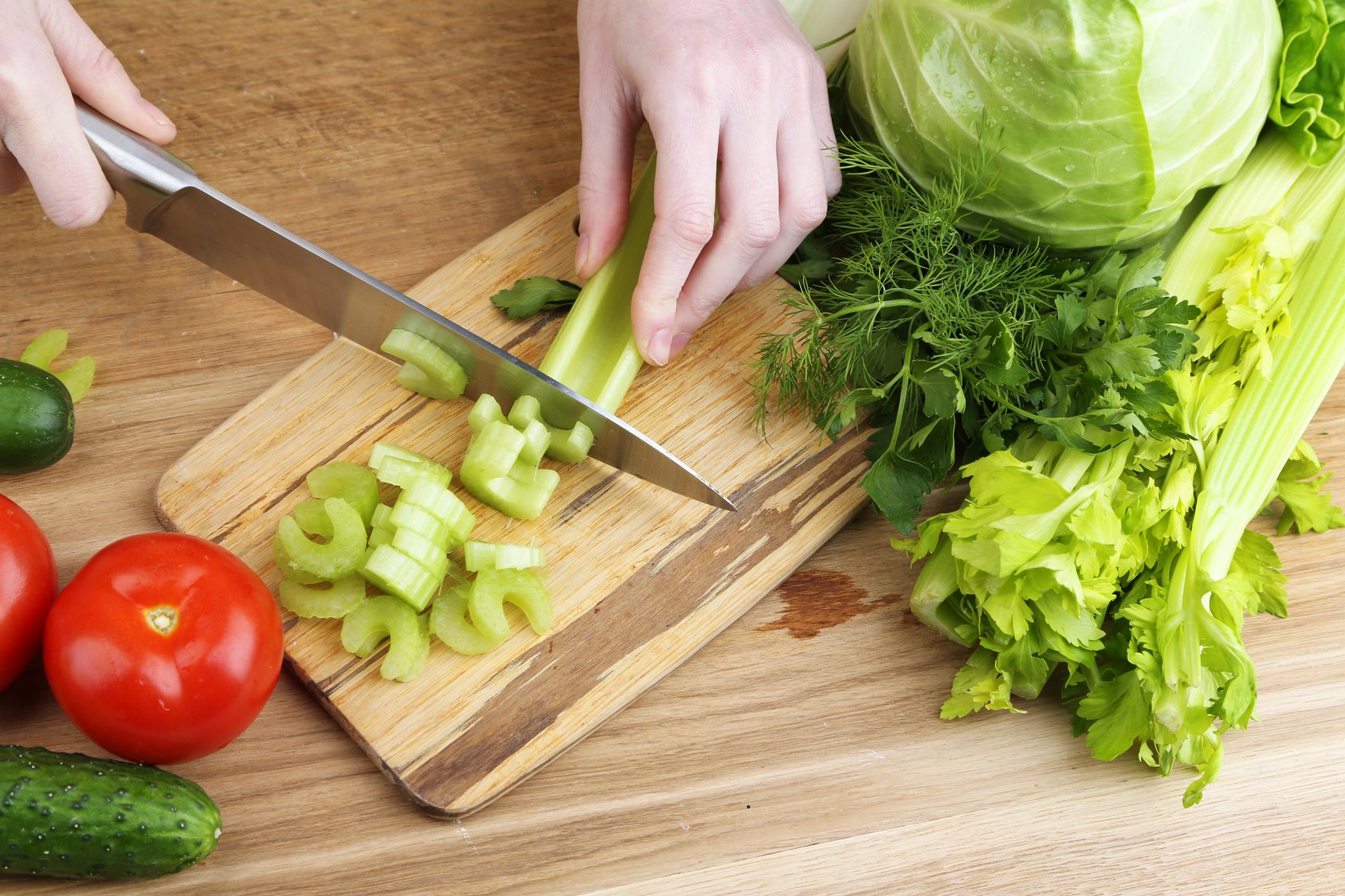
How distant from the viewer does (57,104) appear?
5.39 feet

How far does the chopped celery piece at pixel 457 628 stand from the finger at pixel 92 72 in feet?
3.19

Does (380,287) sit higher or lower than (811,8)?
lower

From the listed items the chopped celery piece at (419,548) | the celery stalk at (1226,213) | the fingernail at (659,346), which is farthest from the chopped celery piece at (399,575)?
the celery stalk at (1226,213)

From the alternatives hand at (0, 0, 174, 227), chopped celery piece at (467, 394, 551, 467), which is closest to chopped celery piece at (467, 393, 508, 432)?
chopped celery piece at (467, 394, 551, 467)

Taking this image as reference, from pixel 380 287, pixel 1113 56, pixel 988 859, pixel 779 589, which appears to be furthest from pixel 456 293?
pixel 988 859

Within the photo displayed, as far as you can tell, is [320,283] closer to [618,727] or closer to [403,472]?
[403,472]

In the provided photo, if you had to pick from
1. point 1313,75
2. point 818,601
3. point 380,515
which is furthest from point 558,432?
point 1313,75

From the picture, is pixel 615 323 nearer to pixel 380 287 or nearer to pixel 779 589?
pixel 380 287

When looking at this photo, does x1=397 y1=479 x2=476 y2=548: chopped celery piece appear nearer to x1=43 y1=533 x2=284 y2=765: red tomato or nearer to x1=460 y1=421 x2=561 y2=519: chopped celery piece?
x1=460 y1=421 x2=561 y2=519: chopped celery piece

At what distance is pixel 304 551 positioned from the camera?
1.70 m

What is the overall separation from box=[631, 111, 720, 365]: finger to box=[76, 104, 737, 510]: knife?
24 cm

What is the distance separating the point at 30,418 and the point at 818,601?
4.58 feet

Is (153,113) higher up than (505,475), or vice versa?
(153,113)

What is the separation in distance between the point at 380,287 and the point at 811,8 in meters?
1.28
